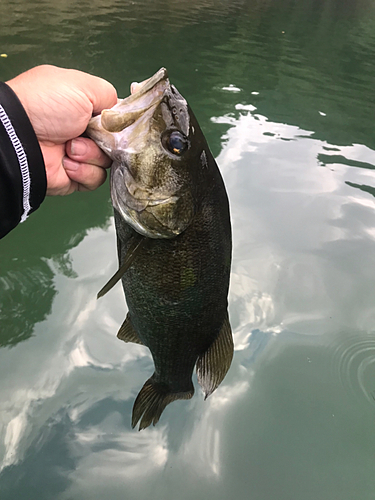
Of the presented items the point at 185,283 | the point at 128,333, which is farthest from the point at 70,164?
the point at 128,333

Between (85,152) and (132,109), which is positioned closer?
(132,109)

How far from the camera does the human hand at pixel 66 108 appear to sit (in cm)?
139

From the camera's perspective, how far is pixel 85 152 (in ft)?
5.02

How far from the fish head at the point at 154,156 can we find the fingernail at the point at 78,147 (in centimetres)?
14

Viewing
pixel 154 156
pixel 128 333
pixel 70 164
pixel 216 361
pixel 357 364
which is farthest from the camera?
pixel 357 364

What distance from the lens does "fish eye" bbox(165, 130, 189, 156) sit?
1334mm

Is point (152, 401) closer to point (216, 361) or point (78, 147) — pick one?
point (216, 361)

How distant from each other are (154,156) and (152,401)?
1.29 m

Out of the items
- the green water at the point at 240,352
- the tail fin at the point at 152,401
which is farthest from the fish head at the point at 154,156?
the green water at the point at 240,352

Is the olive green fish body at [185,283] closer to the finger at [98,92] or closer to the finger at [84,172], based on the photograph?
the finger at [84,172]

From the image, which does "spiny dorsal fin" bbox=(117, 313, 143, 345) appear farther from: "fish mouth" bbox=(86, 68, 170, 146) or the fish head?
"fish mouth" bbox=(86, 68, 170, 146)

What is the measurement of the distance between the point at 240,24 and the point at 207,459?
16.0m

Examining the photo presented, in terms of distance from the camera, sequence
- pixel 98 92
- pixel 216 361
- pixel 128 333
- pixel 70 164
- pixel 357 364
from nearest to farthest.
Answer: pixel 98 92 < pixel 70 164 < pixel 216 361 < pixel 128 333 < pixel 357 364

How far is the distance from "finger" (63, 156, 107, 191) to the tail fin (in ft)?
3.54
